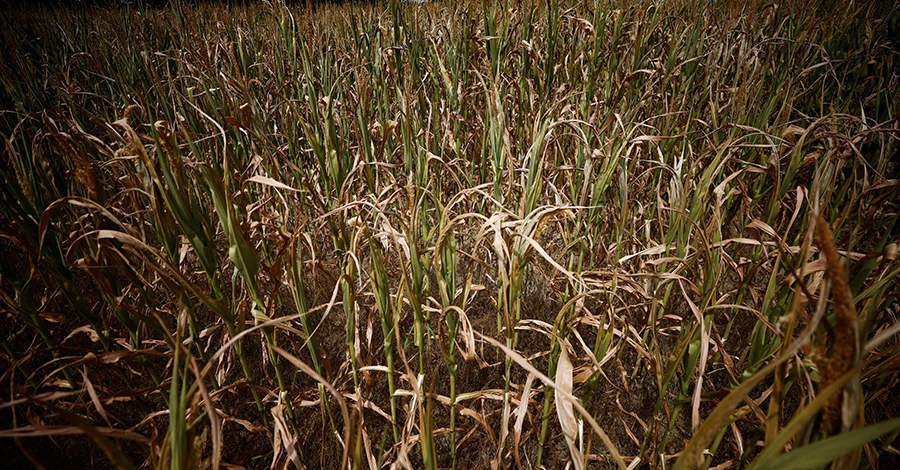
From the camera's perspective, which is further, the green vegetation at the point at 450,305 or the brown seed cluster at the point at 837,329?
the green vegetation at the point at 450,305

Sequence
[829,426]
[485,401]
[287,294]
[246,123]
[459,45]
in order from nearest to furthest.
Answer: [829,426]
[246,123]
[485,401]
[287,294]
[459,45]

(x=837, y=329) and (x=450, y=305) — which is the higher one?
(x=837, y=329)

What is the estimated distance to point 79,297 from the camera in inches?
29.5

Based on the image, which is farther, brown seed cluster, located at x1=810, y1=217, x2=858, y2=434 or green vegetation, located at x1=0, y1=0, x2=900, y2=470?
green vegetation, located at x1=0, y1=0, x2=900, y2=470

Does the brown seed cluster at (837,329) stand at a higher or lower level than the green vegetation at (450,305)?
higher

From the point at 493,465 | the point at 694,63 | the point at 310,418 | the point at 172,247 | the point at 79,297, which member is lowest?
the point at 310,418

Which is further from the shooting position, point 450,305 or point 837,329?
point 450,305

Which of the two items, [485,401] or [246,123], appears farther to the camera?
[485,401]

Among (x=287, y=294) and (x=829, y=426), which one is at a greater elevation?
(x=829, y=426)

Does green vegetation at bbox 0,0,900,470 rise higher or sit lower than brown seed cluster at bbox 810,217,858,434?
lower

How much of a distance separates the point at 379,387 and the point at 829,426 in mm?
841

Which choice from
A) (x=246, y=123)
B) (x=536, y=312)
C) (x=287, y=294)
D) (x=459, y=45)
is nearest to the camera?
(x=246, y=123)

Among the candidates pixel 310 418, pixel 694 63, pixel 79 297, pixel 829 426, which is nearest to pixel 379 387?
pixel 310 418

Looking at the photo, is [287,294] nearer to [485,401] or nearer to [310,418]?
[310,418]
